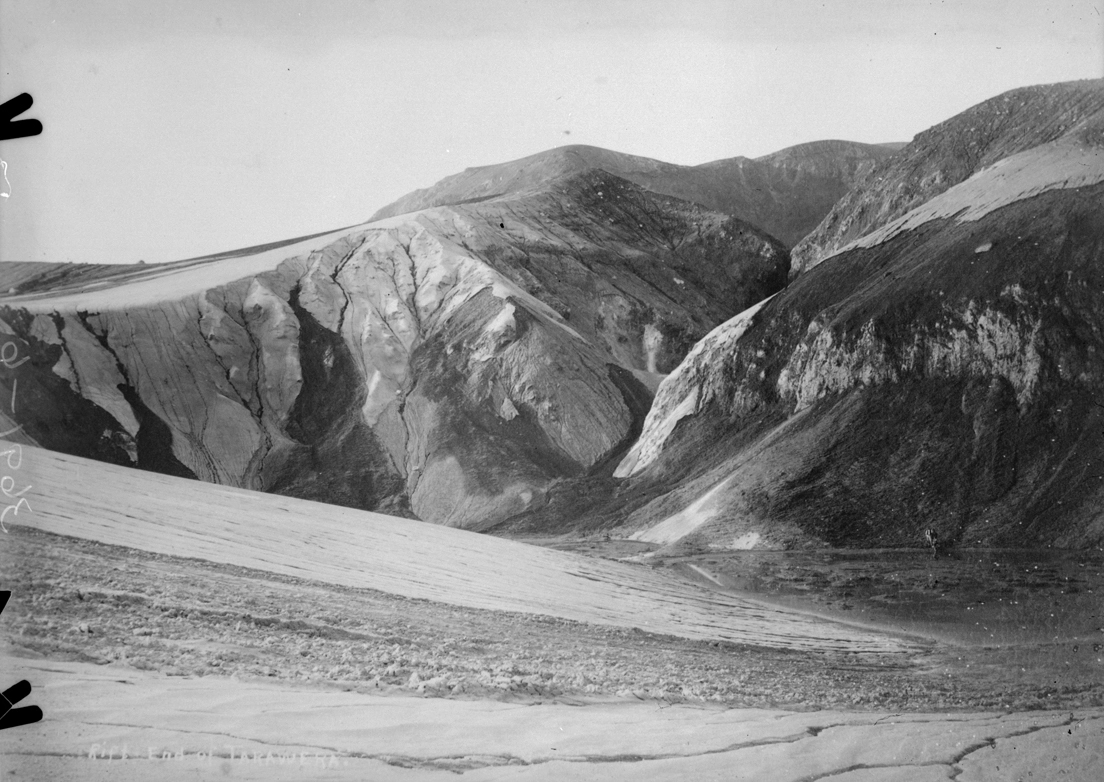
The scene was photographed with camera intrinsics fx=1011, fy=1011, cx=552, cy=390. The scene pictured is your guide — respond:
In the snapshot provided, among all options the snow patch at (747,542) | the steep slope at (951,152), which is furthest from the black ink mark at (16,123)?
the steep slope at (951,152)

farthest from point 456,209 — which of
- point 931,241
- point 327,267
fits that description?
point 931,241

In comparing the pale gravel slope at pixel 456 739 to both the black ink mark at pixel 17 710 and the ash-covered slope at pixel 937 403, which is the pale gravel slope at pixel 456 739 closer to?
the black ink mark at pixel 17 710

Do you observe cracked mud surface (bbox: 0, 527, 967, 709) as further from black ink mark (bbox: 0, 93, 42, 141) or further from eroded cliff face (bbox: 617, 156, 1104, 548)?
black ink mark (bbox: 0, 93, 42, 141)

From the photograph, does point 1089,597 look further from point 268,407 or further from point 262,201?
point 262,201

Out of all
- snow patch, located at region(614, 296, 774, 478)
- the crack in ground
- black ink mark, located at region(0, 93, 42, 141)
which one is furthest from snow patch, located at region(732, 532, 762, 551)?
black ink mark, located at region(0, 93, 42, 141)

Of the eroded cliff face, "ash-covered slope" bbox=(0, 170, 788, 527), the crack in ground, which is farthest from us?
the eroded cliff face

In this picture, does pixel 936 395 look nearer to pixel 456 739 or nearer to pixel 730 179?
pixel 730 179
